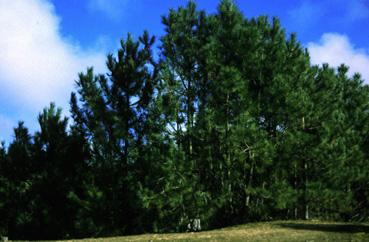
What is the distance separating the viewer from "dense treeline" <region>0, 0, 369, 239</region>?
1722 centimetres

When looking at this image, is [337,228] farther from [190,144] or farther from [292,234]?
[190,144]

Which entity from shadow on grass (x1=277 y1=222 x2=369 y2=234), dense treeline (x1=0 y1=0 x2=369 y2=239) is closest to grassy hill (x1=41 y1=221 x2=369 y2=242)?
shadow on grass (x1=277 y1=222 x2=369 y2=234)

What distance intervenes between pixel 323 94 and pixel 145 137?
866 cm

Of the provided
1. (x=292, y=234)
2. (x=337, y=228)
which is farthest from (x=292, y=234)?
(x=337, y=228)

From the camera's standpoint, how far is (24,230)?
20172mm

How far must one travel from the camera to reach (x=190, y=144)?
59.0 feet

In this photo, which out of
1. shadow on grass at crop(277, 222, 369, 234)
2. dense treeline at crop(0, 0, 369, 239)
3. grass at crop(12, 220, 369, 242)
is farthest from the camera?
dense treeline at crop(0, 0, 369, 239)

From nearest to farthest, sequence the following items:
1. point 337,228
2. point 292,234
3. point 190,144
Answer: point 292,234
point 337,228
point 190,144

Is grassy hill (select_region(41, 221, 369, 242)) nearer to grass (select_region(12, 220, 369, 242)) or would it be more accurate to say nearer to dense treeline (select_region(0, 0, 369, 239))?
grass (select_region(12, 220, 369, 242))

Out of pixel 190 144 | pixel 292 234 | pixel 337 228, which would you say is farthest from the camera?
pixel 190 144

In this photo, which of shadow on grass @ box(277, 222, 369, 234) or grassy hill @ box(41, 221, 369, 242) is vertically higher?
shadow on grass @ box(277, 222, 369, 234)

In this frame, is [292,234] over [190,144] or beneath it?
beneath

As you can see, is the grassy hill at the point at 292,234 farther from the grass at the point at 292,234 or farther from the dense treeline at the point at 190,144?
the dense treeline at the point at 190,144

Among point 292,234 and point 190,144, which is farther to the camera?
point 190,144
